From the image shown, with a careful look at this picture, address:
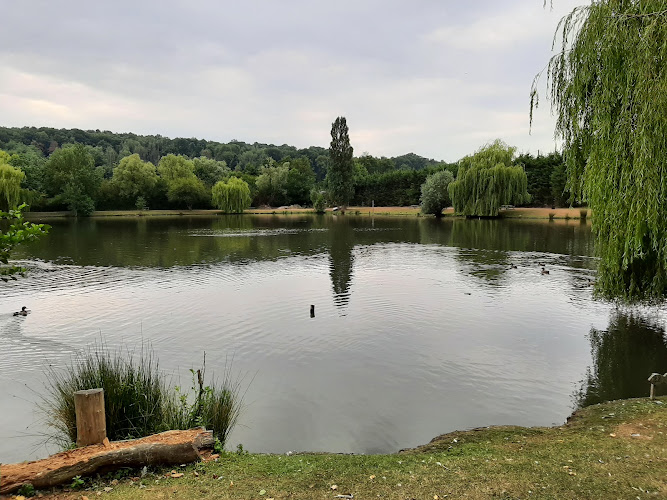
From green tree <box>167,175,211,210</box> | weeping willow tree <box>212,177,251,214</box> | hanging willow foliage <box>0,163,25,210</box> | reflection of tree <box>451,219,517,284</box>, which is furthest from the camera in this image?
green tree <box>167,175,211,210</box>

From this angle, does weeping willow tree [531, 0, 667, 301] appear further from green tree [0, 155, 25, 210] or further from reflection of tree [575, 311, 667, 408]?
green tree [0, 155, 25, 210]

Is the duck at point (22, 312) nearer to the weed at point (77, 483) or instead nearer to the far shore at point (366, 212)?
the weed at point (77, 483)

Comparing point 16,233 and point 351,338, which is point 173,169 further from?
point 16,233

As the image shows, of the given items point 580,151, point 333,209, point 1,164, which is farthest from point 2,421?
point 333,209

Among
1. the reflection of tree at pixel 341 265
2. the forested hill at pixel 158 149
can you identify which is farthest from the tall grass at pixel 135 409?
the forested hill at pixel 158 149

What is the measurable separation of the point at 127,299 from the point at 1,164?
59550 millimetres

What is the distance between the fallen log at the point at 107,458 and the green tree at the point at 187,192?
286ft

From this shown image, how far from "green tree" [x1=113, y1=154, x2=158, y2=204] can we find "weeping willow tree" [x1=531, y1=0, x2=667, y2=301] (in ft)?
285

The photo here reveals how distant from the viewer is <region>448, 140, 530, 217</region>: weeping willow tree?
59656mm

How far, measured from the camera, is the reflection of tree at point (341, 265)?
1980 centimetres

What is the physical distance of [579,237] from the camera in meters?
40.4

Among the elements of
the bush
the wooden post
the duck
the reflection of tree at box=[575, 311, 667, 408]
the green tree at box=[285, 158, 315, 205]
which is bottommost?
the reflection of tree at box=[575, 311, 667, 408]

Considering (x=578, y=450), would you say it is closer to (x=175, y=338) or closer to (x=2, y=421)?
(x=2, y=421)

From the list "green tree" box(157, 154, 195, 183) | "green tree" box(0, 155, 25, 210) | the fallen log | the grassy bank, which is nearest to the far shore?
"green tree" box(157, 154, 195, 183)
